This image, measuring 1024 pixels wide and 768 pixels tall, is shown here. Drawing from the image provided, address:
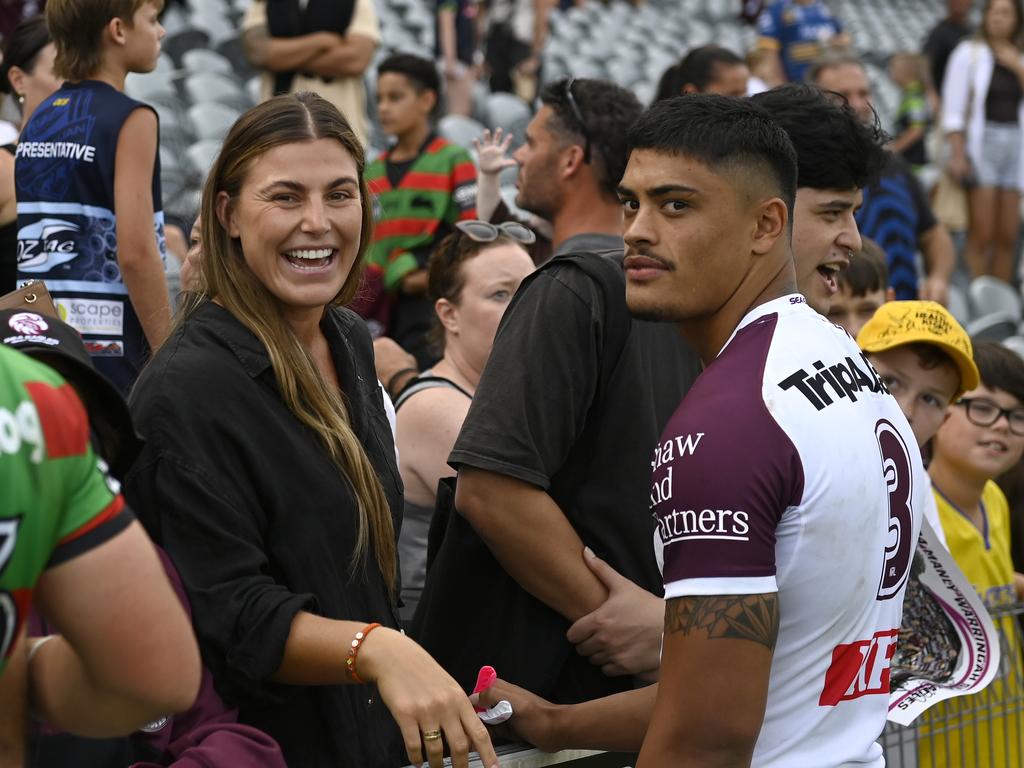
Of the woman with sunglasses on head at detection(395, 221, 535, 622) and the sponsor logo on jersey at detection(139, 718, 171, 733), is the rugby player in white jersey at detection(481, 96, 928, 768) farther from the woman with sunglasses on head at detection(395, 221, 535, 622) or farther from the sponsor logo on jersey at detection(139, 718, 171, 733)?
the woman with sunglasses on head at detection(395, 221, 535, 622)

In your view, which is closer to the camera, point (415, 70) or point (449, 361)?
point (449, 361)

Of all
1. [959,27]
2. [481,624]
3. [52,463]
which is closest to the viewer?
[52,463]

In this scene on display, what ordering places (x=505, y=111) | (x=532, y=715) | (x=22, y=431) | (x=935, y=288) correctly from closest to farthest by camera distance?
(x=22, y=431)
(x=532, y=715)
(x=935, y=288)
(x=505, y=111)

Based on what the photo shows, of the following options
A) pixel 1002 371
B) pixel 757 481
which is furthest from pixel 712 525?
pixel 1002 371

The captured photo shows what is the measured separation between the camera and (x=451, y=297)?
4.07 metres

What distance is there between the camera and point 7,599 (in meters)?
1.51

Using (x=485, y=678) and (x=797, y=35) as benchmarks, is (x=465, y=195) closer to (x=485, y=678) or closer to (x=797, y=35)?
(x=485, y=678)

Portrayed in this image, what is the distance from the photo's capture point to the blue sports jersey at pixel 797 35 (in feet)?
33.8

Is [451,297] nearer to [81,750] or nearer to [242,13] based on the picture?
[81,750]

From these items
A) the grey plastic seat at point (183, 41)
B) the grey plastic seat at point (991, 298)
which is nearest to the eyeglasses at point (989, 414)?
the grey plastic seat at point (991, 298)

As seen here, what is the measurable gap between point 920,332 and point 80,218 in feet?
7.92

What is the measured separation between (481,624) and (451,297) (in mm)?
1378

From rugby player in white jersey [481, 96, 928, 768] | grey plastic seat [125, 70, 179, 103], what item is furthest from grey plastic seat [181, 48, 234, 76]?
rugby player in white jersey [481, 96, 928, 768]

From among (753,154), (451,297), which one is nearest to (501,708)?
(753,154)
